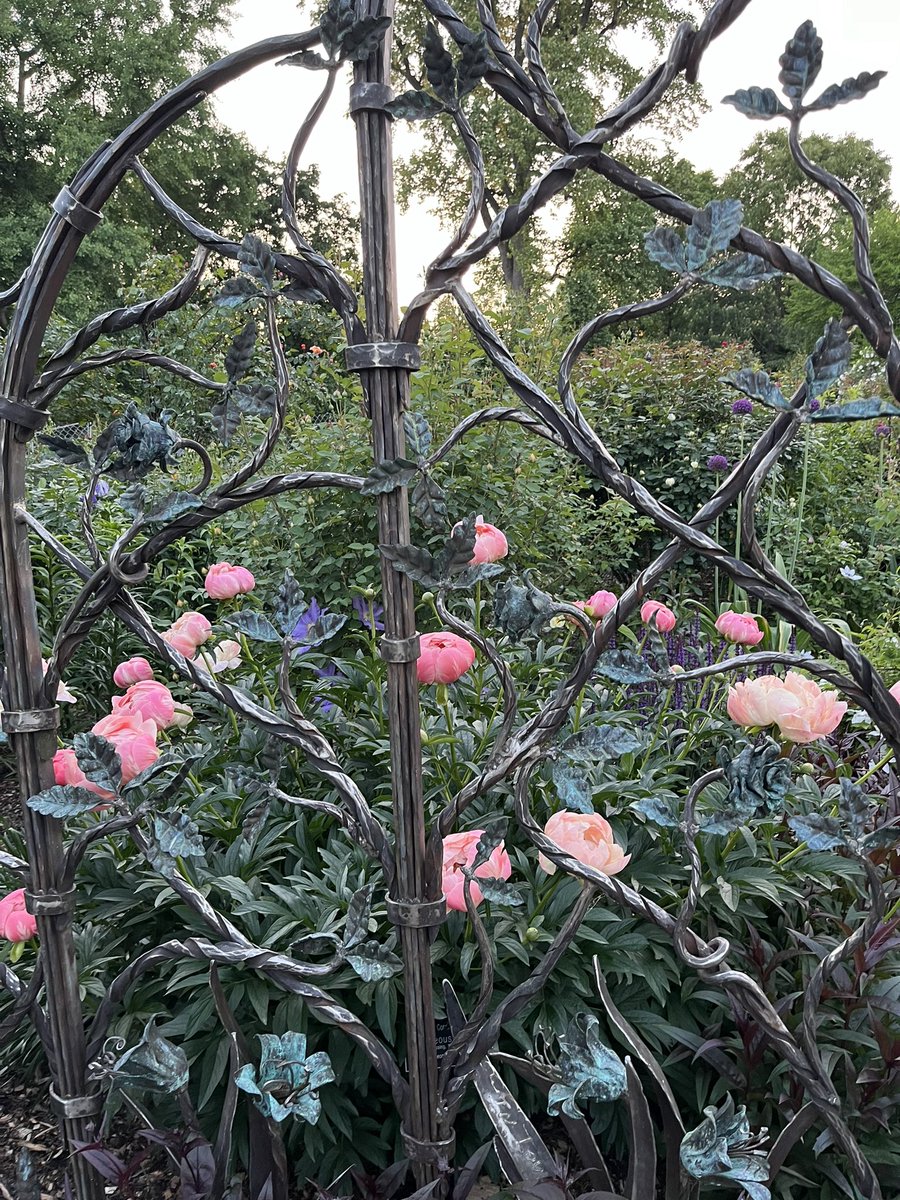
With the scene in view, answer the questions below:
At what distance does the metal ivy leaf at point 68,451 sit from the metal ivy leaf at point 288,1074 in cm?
64

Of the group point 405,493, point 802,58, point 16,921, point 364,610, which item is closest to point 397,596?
point 405,493

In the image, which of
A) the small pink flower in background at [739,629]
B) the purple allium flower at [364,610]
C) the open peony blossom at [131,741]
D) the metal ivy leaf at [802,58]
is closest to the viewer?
the metal ivy leaf at [802,58]

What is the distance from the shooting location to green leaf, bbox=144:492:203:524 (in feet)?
2.77

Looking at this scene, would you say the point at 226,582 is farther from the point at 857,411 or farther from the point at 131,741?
the point at 857,411

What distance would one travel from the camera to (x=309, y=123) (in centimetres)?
76

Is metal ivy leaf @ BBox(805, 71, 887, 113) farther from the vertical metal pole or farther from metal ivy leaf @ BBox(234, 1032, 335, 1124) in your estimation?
metal ivy leaf @ BBox(234, 1032, 335, 1124)

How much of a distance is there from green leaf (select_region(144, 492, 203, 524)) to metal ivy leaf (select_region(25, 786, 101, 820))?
1.02 feet

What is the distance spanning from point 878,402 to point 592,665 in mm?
325

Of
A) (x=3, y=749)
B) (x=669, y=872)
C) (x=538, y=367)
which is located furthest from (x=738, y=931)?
(x=538, y=367)

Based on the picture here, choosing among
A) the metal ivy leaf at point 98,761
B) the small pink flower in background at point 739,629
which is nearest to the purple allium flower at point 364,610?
the small pink flower in background at point 739,629

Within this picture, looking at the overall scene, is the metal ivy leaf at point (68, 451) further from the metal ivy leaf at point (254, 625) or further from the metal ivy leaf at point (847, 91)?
the metal ivy leaf at point (847, 91)

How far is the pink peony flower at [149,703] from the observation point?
1252 millimetres

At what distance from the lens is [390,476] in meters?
0.74

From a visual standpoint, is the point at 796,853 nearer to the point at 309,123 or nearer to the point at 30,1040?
the point at 309,123
